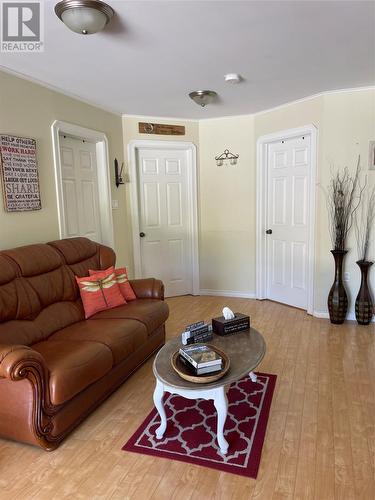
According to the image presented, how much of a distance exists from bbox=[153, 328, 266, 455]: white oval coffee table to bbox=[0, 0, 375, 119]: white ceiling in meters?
1.97

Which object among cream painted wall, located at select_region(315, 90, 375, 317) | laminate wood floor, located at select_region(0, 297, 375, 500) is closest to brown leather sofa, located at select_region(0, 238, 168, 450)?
laminate wood floor, located at select_region(0, 297, 375, 500)

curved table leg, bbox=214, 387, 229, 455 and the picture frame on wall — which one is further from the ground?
the picture frame on wall

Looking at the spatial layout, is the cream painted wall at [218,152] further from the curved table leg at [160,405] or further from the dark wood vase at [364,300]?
the curved table leg at [160,405]

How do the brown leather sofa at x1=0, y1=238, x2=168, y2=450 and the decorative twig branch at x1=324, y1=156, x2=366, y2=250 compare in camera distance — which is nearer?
the brown leather sofa at x1=0, y1=238, x2=168, y2=450

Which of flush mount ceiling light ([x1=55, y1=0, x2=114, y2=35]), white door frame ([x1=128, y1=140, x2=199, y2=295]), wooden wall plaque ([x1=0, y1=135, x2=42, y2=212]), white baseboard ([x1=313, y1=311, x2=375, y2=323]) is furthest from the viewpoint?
white door frame ([x1=128, y1=140, x2=199, y2=295])

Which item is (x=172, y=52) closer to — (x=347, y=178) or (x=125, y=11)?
(x=125, y=11)

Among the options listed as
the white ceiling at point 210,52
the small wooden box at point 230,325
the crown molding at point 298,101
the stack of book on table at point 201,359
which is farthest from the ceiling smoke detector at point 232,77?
the stack of book on table at point 201,359

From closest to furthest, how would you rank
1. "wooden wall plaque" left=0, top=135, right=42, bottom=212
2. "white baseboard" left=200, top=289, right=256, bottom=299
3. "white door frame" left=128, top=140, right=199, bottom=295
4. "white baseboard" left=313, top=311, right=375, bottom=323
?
"wooden wall plaque" left=0, top=135, right=42, bottom=212 → "white baseboard" left=313, top=311, right=375, bottom=323 → "white door frame" left=128, top=140, right=199, bottom=295 → "white baseboard" left=200, top=289, right=256, bottom=299

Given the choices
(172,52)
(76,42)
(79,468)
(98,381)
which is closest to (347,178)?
(172,52)

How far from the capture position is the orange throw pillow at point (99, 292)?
9.74 ft

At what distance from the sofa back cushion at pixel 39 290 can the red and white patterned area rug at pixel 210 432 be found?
3.25ft

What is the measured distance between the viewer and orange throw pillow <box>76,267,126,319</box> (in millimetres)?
2969

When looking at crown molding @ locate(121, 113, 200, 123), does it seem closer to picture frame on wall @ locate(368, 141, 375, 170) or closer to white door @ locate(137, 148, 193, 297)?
white door @ locate(137, 148, 193, 297)

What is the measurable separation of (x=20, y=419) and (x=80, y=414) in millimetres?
362
